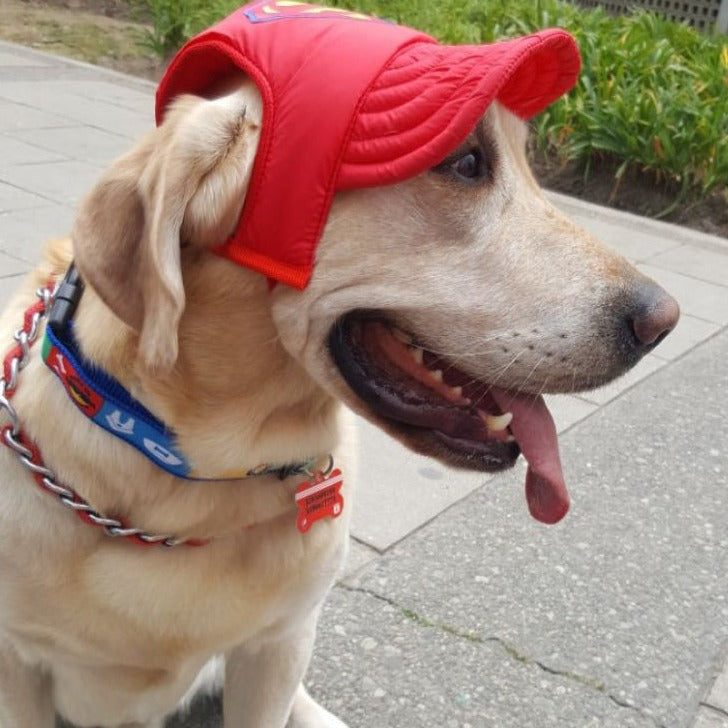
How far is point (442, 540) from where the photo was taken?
10.2 feet

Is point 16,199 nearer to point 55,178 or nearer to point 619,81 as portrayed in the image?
point 55,178

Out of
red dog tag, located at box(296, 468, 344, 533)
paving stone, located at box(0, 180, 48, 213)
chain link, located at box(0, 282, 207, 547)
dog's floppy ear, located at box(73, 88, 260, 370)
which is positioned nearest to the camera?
dog's floppy ear, located at box(73, 88, 260, 370)

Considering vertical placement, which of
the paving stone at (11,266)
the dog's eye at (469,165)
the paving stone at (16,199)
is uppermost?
the dog's eye at (469,165)

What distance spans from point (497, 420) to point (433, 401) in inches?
5.8

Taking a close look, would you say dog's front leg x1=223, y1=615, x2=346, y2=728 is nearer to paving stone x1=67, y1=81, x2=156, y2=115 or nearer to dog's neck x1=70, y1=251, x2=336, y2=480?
dog's neck x1=70, y1=251, x2=336, y2=480

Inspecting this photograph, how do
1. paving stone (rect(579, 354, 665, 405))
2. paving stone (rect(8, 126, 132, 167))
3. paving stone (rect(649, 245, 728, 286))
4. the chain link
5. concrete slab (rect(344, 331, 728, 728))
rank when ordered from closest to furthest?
1. the chain link
2. concrete slab (rect(344, 331, 728, 728))
3. paving stone (rect(579, 354, 665, 405))
4. paving stone (rect(649, 245, 728, 286))
5. paving stone (rect(8, 126, 132, 167))

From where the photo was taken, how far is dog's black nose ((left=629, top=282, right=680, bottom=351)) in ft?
5.59

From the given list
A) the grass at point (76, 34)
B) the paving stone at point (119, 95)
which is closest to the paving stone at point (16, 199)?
the paving stone at point (119, 95)

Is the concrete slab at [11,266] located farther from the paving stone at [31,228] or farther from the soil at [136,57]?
the soil at [136,57]

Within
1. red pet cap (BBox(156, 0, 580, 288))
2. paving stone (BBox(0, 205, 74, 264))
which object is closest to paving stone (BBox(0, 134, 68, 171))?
paving stone (BBox(0, 205, 74, 264))

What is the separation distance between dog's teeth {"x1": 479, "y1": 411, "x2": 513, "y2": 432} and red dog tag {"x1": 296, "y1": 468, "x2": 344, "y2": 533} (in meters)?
0.36

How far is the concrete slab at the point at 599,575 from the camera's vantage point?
2648mm

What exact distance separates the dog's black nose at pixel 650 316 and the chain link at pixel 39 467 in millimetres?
926

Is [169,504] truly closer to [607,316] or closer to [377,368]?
[377,368]
